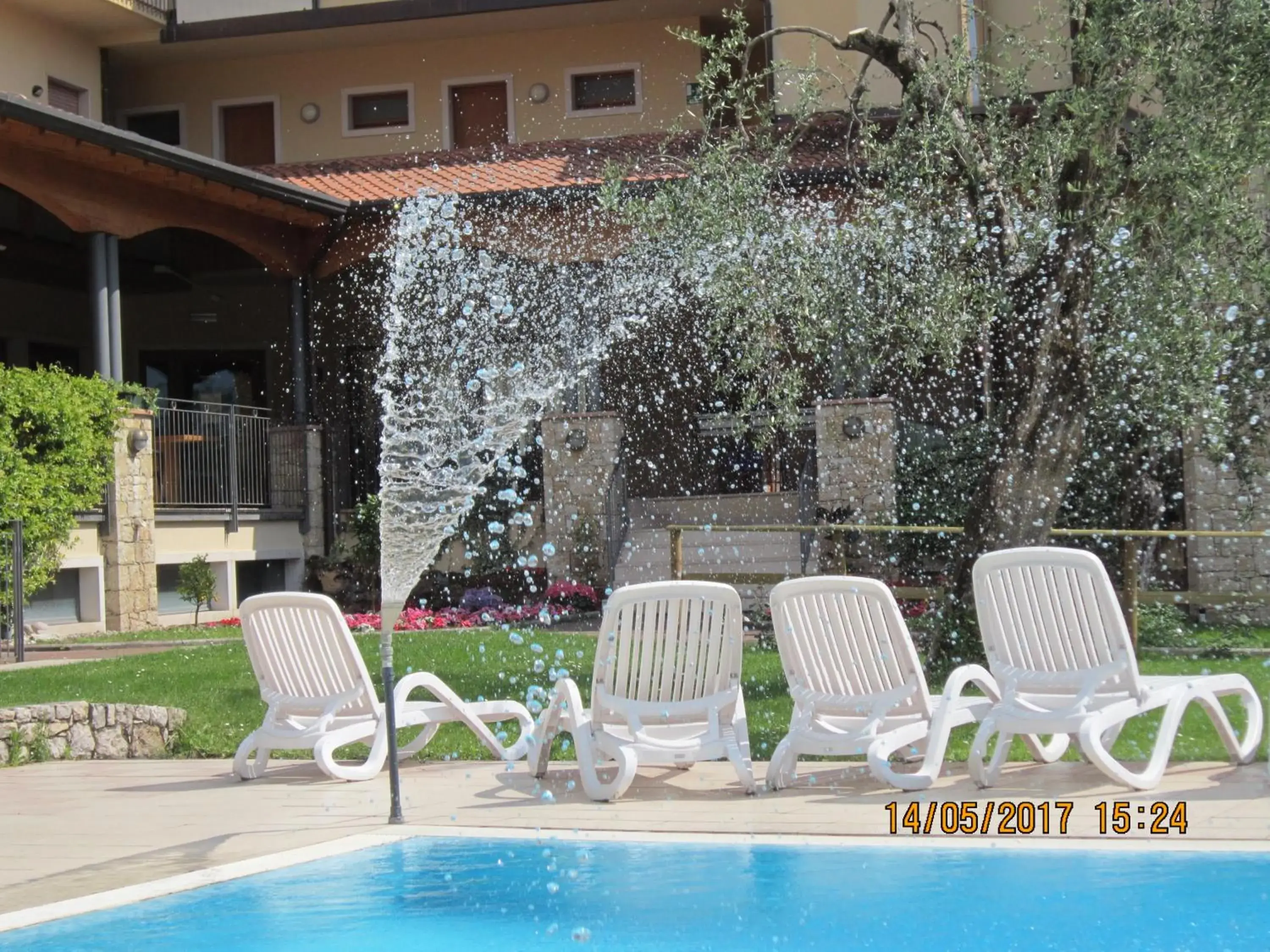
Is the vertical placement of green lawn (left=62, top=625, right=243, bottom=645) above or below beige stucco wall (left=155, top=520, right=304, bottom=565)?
below

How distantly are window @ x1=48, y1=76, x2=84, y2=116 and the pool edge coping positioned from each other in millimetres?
22610

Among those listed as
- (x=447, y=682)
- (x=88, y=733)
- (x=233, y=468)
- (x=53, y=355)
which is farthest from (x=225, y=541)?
(x=88, y=733)

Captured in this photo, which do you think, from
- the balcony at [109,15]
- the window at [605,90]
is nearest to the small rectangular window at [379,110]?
the window at [605,90]

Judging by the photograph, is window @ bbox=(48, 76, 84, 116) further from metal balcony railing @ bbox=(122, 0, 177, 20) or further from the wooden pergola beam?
the wooden pergola beam

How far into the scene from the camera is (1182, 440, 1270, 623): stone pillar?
16469mm

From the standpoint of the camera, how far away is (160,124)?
28422 mm

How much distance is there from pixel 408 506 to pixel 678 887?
1346cm

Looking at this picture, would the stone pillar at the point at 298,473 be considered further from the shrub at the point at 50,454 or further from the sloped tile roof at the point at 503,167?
the shrub at the point at 50,454

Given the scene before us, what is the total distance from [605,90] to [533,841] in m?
22.6

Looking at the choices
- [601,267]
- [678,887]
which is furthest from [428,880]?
[601,267]

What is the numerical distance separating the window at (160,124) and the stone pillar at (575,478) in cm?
1285

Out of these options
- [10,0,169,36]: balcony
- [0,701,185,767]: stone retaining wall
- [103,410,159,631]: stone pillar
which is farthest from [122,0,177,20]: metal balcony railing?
[0,701,185,767]: stone retaining wall

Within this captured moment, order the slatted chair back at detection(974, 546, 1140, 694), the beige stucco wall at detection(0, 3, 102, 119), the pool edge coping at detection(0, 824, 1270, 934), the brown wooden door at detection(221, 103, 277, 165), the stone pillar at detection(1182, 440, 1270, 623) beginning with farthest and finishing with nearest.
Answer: the brown wooden door at detection(221, 103, 277, 165)
the beige stucco wall at detection(0, 3, 102, 119)
the stone pillar at detection(1182, 440, 1270, 623)
the slatted chair back at detection(974, 546, 1140, 694)
the pool edge coping at detection(0, 824, 1270, 934)

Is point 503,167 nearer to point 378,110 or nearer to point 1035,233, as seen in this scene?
point 378,110
